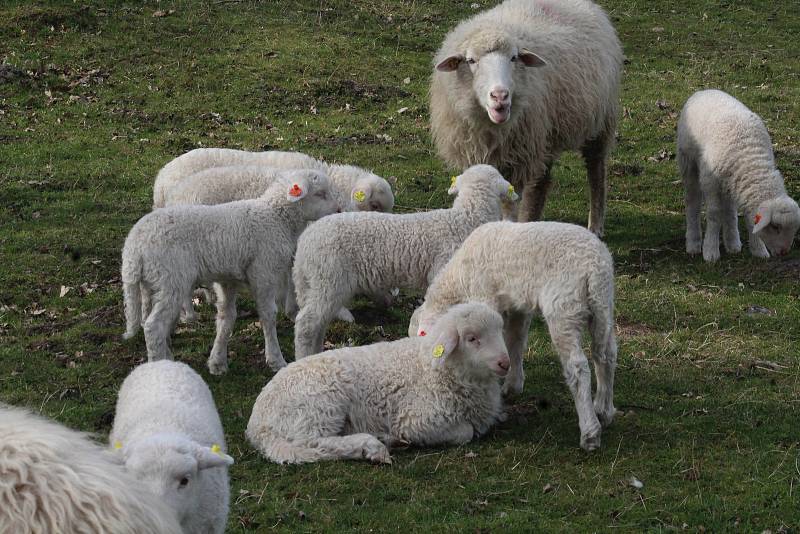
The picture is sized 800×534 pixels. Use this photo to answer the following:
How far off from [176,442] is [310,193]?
3.93 meters

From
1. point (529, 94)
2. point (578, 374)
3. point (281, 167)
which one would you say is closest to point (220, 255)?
point (281, 167)

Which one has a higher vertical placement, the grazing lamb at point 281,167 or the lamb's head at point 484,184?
the lamb's head at point 484,184

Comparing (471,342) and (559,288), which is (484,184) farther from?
(471,342)

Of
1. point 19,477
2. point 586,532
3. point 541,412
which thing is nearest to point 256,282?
point 541,412

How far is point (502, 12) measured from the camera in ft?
38.3

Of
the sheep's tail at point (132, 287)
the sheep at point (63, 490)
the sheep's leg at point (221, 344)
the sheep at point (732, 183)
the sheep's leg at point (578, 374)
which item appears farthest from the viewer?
the sheep at point (732, 183)

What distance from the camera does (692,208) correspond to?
10.9 metres

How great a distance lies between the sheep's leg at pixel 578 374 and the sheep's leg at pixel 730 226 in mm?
4838

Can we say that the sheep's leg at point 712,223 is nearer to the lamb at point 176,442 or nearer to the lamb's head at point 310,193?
the lamb's head at point 310,193

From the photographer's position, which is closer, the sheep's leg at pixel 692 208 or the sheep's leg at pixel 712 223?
the sheep's leg at pixel 712 223

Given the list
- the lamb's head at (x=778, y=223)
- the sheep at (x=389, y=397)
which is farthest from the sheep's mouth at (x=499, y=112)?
the sheep at (x=389, y=397)

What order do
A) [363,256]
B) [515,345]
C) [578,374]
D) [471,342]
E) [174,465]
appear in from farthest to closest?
[363,256] → [515,345] → [471,342] → [578,374] → [174,465]

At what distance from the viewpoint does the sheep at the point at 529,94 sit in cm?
1033

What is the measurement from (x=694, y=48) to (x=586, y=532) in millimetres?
14481
